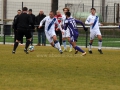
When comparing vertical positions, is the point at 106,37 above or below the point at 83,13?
below

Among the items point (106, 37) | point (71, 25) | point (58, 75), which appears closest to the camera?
point (58, 75)

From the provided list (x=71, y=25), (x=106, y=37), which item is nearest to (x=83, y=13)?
(x=106, y=37)

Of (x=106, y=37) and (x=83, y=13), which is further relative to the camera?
(x=83, y=13)

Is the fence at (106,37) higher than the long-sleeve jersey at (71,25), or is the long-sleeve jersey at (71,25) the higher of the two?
the long-sleeve jersey at (71,25)

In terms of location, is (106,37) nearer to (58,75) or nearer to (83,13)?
(83,13)

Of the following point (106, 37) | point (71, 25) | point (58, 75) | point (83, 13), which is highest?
point (83, 13)

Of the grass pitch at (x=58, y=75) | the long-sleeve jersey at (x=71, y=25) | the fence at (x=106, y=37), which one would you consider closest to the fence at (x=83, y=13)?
the fence at (x=106, y=37)

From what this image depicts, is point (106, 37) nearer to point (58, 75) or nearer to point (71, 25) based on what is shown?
point (71, 25)

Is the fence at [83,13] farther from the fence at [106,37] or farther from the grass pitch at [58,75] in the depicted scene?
the grass pitch at [58,75]

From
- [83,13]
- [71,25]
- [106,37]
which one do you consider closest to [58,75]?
[71,25]

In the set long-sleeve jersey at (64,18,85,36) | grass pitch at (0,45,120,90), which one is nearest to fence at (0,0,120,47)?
long-sleeve jersey at (64,18,85,36)

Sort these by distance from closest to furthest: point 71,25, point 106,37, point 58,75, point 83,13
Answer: point 58,75 → point 71,25 → point 106,37 → point 83,13

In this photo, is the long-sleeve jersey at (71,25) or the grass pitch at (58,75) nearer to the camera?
the grass pitch at (58,75)

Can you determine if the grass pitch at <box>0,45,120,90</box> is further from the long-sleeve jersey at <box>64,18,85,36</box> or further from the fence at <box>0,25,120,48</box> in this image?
the fence at <box>0,25,120,48</box>
